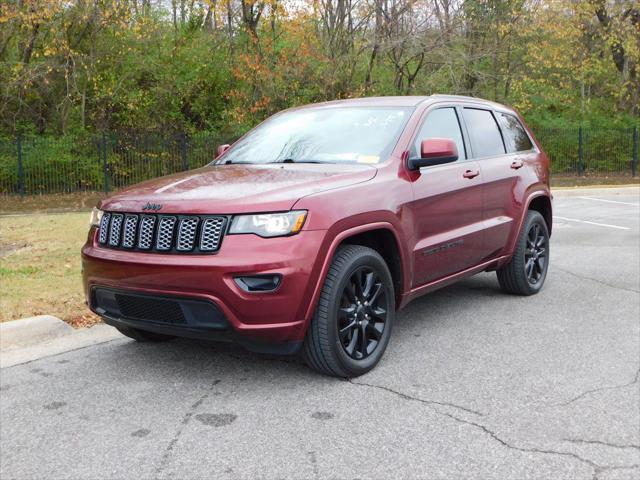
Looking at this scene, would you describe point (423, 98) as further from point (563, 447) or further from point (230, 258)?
point (563, 447)

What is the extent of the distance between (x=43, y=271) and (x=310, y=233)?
4.58 meters

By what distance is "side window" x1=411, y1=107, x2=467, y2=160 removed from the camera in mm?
5184

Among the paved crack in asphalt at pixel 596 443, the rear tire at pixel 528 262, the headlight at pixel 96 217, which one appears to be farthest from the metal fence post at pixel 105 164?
the paved crack in asphalt at pixel 596 443

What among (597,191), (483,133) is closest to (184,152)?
(597,191)

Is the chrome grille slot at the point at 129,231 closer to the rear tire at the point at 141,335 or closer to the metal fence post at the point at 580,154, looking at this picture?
the rear tire at the point at 141,335

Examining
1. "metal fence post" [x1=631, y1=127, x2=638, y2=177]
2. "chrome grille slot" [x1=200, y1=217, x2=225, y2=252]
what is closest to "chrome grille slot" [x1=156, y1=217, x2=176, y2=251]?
"chrome grille slot" [x1=200, y1=217, x2=225, y2=252]

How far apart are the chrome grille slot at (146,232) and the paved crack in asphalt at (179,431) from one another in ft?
3.08

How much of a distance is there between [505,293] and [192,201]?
381 cm

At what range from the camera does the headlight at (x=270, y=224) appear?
3.89m

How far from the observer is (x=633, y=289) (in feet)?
22.8

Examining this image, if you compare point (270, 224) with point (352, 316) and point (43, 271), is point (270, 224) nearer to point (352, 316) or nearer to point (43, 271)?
point (352, 316)

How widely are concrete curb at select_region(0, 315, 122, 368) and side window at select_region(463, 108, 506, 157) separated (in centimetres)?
334

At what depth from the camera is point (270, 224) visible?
154 inches

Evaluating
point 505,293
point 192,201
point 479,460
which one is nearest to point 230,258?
point 192,201
